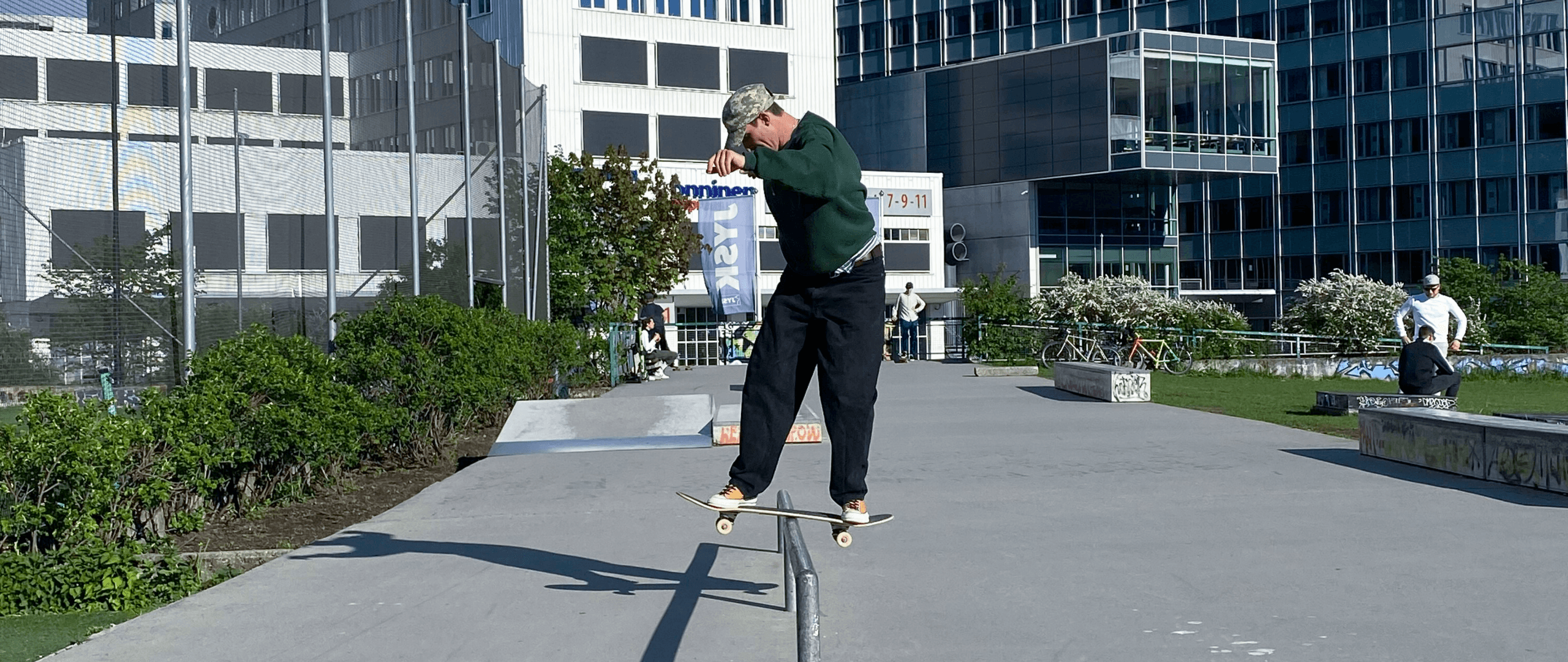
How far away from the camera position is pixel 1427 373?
14.0 m

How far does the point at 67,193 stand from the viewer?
8766 millimetres

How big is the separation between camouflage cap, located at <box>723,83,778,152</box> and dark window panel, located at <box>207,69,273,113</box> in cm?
719

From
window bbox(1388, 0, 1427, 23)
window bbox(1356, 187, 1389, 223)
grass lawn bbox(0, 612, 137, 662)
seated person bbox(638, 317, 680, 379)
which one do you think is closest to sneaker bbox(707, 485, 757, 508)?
grass lawn bbox(0, 612, 137, 662)

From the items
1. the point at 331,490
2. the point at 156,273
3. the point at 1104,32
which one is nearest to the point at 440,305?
the point at 331,490

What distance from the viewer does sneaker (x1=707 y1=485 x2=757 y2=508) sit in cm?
506

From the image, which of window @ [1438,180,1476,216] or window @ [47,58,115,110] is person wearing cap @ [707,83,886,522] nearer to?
window @ [47,58,115,110]

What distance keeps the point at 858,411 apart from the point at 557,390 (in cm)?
1607

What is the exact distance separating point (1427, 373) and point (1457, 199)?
5605 cm

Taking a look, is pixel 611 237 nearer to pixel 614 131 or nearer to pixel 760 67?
pixel 614 131

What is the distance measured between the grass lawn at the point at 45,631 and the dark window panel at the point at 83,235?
330 cm

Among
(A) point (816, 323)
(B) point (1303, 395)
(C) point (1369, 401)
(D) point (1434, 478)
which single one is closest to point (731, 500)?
(A) point (816, 323)

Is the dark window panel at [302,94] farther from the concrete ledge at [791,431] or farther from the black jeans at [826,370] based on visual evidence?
the black jeans at [826,370]

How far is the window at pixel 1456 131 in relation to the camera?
63.4 m

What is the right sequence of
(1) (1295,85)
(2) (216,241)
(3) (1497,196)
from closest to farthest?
(2) (216,241)
(3) (1497,196)
(1) (1295,85)
